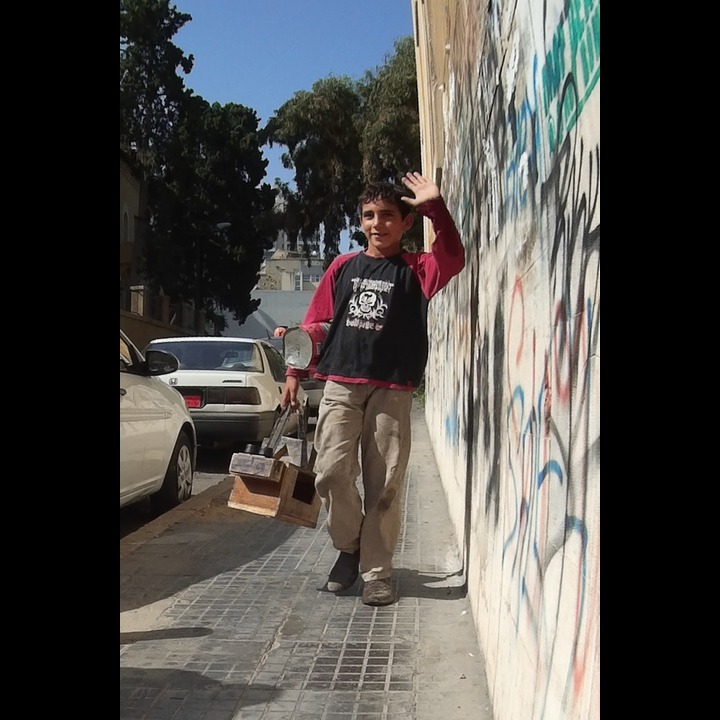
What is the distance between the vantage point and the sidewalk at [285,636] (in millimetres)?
3186

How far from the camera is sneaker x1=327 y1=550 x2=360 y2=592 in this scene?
4465 mm

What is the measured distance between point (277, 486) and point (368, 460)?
20.3 inches

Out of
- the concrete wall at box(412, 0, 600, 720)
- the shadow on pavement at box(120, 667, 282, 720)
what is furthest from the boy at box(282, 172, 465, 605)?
the shadow on pavement at box(120, 667, 282, 720)

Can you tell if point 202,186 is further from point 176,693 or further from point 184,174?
point 176,693

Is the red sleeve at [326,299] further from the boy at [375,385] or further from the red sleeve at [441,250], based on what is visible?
the red sleeve at [441,250]

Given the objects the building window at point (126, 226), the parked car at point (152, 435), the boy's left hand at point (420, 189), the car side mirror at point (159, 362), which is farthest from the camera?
the building window at point (126, 226)

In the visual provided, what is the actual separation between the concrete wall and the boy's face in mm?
417

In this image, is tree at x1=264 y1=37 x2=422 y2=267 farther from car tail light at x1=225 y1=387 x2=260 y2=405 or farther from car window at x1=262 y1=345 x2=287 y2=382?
car tail light at x1=225 y1=387 x2=260 y2=405

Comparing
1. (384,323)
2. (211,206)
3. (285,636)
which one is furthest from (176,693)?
(211,206)

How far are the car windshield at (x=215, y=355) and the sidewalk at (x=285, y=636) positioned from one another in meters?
4.60

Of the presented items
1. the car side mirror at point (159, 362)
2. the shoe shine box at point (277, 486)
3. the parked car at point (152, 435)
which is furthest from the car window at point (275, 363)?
the shoe shine box at point (277, 486)

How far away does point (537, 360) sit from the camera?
231cm
